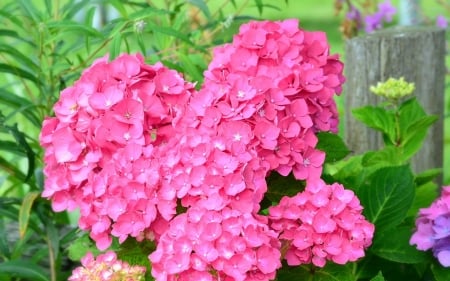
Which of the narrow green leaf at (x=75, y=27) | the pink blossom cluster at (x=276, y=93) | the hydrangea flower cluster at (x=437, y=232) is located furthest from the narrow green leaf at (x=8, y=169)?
the hydrangea flower cluster at (x=437, y=232)

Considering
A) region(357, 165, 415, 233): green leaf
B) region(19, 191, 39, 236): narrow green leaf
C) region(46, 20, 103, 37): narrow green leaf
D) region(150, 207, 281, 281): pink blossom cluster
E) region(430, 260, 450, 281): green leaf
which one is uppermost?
region(46, 20, 103, 37): narrow green leaf

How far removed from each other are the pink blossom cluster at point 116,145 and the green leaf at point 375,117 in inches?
23.6

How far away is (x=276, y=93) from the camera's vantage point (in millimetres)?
1978

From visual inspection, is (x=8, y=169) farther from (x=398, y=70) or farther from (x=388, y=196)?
(x=398, y=70)

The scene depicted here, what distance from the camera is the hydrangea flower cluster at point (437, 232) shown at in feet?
6.79

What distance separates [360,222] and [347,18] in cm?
231

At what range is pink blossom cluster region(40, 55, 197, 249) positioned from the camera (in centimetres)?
190

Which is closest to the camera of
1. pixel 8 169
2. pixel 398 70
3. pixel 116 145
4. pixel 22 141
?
pixel 116 145

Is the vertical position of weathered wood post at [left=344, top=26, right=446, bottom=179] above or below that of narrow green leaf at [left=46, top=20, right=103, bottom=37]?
below

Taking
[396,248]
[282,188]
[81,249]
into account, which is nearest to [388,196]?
[396,248]

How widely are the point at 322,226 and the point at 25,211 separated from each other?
0.88 metres

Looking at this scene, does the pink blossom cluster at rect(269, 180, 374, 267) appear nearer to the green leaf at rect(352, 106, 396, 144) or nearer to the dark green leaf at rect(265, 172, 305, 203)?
the dark green leaf at rect(265, 172, 305, 203)

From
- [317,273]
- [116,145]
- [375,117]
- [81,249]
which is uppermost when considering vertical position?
[116,145]

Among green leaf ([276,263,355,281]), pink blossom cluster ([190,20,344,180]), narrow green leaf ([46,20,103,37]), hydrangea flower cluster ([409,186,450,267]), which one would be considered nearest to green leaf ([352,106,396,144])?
A: pink blossom cluster ([190,20,344,180])
